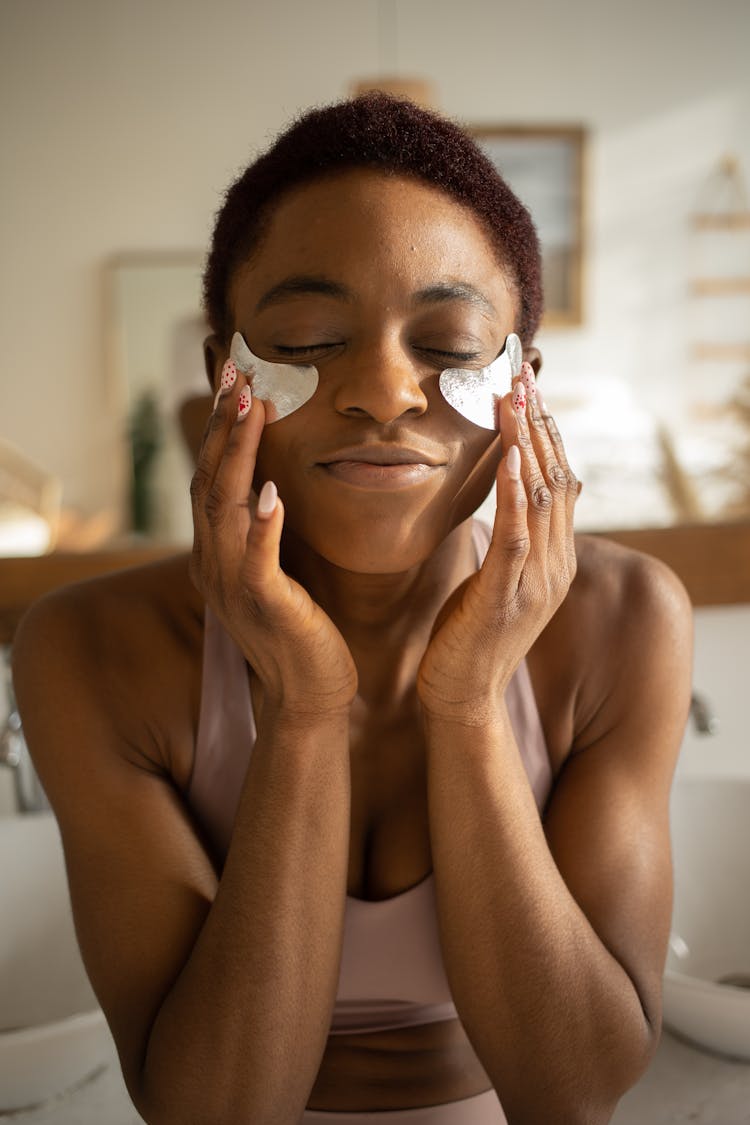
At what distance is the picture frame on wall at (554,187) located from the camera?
1.71 metres

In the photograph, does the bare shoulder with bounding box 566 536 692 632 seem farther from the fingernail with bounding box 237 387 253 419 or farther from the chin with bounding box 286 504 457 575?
the fingernail with bounding box 237 387 253 419

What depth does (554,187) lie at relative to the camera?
173 centimetres

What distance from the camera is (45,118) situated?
1.55m

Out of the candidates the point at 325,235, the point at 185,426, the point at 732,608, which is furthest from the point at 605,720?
the point at 185,426

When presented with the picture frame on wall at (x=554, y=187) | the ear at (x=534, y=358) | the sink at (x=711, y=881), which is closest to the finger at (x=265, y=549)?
the ear at (x=534, y=358)

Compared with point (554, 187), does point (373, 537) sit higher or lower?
lower

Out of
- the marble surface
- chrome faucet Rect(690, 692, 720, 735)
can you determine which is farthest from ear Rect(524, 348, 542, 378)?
the marble surface

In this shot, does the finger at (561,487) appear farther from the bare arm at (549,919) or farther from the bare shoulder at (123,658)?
the bare shoulder at (123,658)

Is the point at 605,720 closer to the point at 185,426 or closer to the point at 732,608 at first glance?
the point at 732,608

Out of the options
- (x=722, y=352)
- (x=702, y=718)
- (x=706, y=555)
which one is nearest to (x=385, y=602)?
(x=702, y=718)

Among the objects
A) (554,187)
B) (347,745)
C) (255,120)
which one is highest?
(255,120)

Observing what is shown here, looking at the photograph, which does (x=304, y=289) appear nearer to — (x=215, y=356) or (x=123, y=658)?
(x=215, y=356)

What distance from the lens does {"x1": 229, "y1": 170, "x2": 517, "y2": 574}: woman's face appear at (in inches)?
23.3

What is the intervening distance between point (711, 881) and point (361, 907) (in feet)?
1.77
